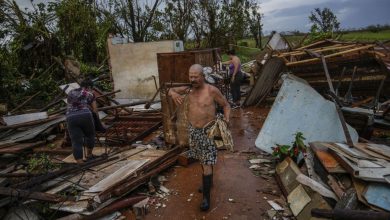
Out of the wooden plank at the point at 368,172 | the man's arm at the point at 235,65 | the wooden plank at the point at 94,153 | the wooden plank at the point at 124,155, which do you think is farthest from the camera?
the man's arm at the point at 235,65

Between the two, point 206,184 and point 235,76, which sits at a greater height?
point 235,76

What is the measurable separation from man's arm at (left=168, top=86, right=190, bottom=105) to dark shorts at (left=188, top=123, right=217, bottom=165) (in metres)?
0.62

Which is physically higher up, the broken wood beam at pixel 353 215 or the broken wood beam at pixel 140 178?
the broken wood beam at pixel 353 215

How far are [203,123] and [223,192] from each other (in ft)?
4.35

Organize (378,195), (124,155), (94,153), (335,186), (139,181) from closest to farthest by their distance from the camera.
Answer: (378,195)
(335,186)
(139,181)
(124,155)
(94,153)

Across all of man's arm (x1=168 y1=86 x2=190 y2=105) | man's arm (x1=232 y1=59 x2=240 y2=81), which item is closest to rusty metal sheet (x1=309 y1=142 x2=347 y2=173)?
man's arm (x1=168 y1=86 x2=190 y2=105)

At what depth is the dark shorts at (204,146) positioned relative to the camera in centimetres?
477

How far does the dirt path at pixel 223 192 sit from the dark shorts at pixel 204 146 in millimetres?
737

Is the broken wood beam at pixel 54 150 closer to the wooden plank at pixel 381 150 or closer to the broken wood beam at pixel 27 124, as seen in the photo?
the broken wood beam at pixel 27 124

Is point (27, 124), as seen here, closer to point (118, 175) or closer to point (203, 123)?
point (118, 175)

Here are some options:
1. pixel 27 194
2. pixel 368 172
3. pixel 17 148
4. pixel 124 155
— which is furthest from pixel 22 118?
pixel 368 172

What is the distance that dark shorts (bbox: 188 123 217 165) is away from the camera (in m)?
4.77

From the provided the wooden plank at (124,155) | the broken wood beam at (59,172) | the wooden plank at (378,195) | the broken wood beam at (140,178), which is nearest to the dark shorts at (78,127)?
the broken wood beam at (59,172)

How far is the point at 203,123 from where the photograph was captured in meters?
4.85
